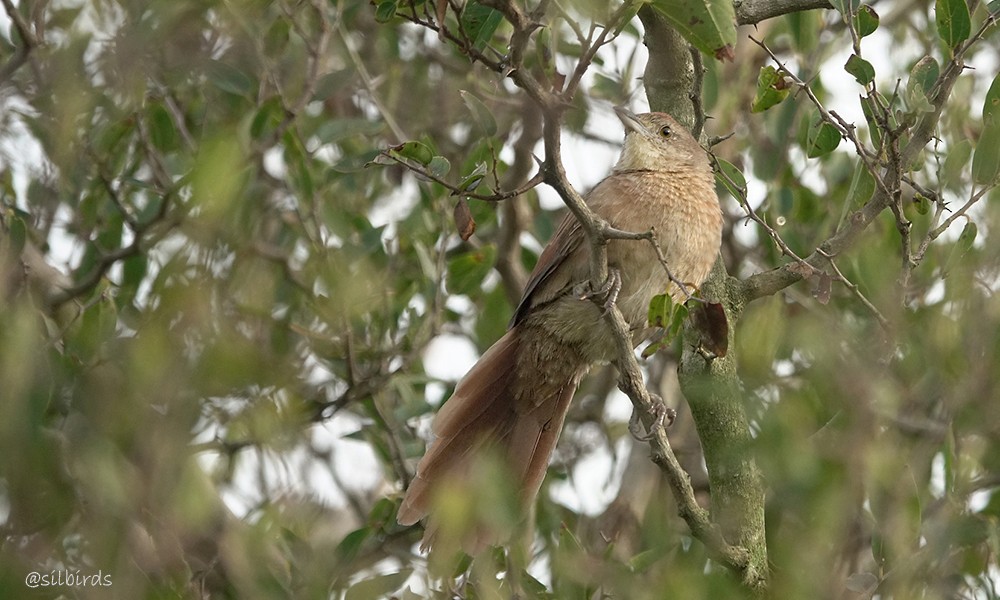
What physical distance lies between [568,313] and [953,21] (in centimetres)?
170

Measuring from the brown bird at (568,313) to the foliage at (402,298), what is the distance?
0.29 metres

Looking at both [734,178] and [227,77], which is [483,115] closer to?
[734,178]

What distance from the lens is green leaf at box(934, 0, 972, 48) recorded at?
344 cm

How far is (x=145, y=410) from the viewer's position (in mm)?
2998

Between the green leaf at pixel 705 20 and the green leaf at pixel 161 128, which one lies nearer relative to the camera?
the green leaf at pixel 705 20

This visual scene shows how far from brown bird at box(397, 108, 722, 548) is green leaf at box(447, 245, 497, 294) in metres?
0.37

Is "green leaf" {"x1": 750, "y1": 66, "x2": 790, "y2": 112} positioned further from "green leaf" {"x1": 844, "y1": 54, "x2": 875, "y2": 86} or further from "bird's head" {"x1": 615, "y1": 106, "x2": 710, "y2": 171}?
"bird's head" {"x1": 615, "y1": 106, "x2": 710, "y2": 171}

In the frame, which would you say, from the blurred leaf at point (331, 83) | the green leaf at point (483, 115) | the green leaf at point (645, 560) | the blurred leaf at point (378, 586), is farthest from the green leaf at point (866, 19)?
the blurred leaf at point (331, 83)

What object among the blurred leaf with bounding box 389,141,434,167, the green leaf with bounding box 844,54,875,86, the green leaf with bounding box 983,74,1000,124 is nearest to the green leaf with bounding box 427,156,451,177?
the blurred leaf with bounding box 389,141,434,167

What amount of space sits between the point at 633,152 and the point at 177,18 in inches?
71.6

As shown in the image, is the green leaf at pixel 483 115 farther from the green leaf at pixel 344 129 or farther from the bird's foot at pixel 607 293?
the green leaf at pixel 344 129

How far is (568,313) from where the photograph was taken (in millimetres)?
4539

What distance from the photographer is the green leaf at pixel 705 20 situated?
2918mm

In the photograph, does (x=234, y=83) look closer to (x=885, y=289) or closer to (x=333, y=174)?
(x=333, y=174)
